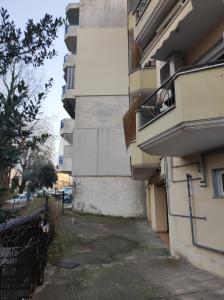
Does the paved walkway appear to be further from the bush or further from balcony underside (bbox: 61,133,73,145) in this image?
balcony underside (bbox: 61,133,73,145)

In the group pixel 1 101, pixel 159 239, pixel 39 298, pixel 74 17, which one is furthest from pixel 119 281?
pixel 74 17

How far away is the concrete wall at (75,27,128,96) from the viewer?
76.3 ft

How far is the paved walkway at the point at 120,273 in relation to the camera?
6015mm

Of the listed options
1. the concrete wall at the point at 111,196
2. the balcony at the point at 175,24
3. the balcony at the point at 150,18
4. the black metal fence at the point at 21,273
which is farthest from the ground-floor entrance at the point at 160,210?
the black metal fence at the point at 21,273

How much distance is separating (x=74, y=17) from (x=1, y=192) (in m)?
27.7

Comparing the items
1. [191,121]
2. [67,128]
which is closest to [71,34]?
[67,128]

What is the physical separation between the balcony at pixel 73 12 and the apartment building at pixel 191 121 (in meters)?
19.2

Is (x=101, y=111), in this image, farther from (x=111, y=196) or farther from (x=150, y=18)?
(x=150, y=18)

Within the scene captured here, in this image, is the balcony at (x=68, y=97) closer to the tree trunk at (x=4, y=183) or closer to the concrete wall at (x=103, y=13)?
the concrete wall at (x=103, y=13)

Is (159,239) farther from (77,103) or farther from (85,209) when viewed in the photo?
(77,103)

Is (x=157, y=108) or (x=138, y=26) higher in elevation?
(x=138, y=26)

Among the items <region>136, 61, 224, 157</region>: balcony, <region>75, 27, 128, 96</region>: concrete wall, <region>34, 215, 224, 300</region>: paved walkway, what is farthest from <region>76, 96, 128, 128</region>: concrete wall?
<region>136, 61, 224, 157</region>: balcony

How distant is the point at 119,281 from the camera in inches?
273

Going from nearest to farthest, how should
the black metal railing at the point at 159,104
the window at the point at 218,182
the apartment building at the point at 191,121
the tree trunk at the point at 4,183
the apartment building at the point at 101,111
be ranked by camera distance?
the tree trunk at the point at 4,183
the apartment building at the point at 191,121
the black metal railing at the point at 159,104
the window at the point at 218,182
the apartment building at the point at 101,111
